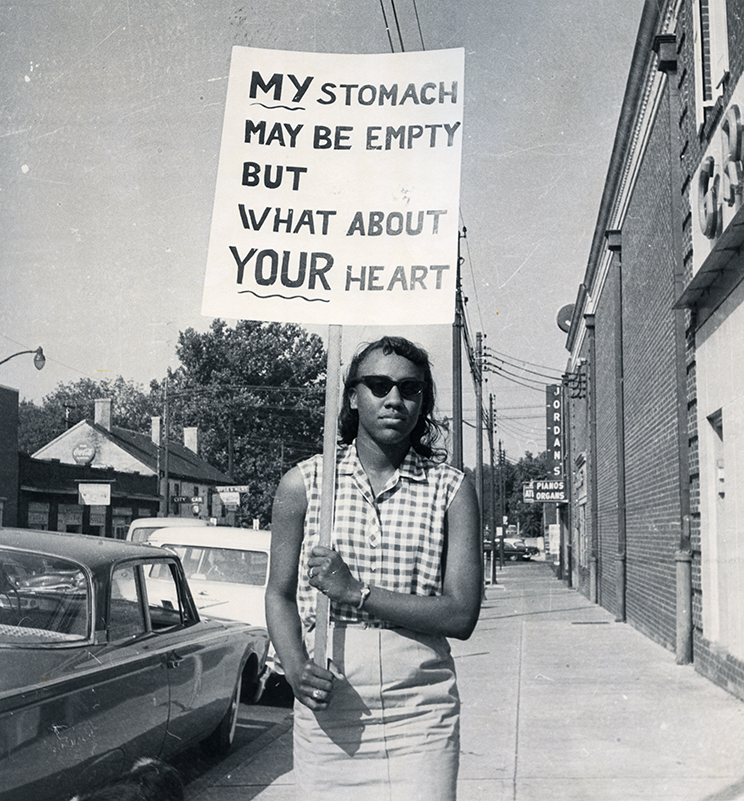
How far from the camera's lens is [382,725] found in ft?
8.29

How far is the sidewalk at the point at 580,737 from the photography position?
5.95 meters

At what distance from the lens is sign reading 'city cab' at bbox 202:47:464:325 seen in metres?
3.05

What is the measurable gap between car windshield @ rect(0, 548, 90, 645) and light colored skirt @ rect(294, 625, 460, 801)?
2.28m

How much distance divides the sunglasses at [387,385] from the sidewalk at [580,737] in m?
3.69

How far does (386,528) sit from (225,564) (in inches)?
273

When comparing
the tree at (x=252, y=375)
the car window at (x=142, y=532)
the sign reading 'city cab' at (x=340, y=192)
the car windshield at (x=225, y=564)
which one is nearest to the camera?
the sign reading 'city cab' at (x=340, y=192)

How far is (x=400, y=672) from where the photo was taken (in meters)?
2.53

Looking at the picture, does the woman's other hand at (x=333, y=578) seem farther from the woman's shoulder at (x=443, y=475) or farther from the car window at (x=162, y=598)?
the car window at (x=162, y=598)

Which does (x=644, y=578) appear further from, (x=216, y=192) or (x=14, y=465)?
(x=14, y=465)

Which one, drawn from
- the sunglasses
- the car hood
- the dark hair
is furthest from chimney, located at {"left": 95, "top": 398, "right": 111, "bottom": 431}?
the sunglasses

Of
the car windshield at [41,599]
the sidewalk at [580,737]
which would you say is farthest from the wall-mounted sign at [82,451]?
the car windshield at [41,599]

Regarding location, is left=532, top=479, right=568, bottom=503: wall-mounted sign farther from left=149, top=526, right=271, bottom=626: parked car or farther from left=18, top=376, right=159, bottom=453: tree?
left=149, top=526, right=271, bottom=626: parked car

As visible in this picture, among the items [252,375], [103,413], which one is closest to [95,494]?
[252,375]

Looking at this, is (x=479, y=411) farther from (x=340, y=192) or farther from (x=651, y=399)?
(x=340, y=192)
